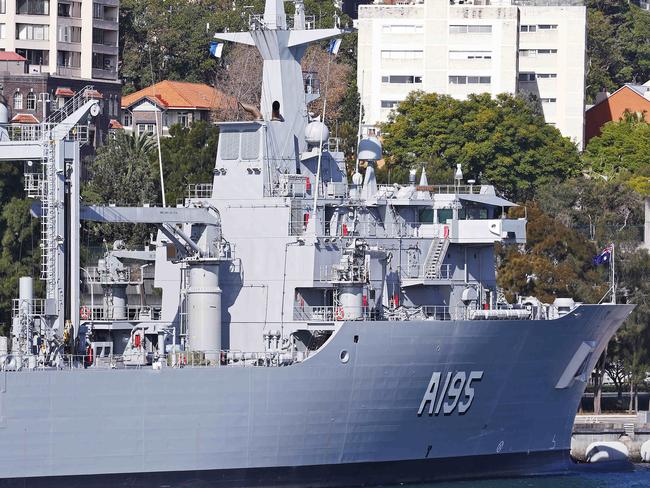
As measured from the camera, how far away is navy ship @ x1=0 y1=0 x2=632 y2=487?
1844 inches

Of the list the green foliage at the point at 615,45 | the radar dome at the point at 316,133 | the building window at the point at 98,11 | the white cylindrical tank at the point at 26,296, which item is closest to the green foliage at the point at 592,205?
the radar dome at the point at 316,133

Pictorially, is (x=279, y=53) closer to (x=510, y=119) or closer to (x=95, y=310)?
(x=95, y=310)

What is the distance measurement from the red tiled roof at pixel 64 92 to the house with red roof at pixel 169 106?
5.86 meters

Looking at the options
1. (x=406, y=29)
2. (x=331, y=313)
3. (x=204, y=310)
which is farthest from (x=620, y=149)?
(x=204, y=310)

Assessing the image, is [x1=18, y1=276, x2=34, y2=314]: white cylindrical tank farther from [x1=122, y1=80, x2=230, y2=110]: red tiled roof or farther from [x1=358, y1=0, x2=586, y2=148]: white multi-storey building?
[x1=358, y1=0, x2=586, y2=148]: white multi-storey building

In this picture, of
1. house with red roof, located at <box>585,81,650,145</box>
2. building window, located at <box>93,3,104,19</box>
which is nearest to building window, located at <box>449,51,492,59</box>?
house with red roof, located at <box>585,81,650,145</box>

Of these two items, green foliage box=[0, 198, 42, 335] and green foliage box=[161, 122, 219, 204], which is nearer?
green foliage box=[0, 198, 42, 335]

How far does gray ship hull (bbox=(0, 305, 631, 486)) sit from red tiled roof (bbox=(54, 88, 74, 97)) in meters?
44.1

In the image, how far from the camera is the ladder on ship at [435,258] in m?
51.6

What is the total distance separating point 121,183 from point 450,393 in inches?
973

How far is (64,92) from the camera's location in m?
92.2

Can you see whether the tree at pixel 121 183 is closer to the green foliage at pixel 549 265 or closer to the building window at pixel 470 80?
the green foliage at pixel 549 265

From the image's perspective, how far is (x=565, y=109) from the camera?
103 meters

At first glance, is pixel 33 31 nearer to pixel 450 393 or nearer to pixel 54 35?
pixel 54 35
